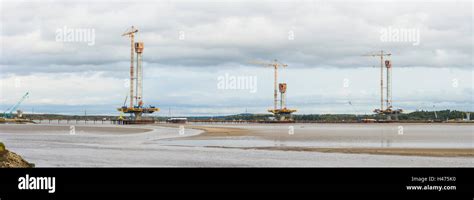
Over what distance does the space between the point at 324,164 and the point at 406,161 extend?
5486 millimetres
